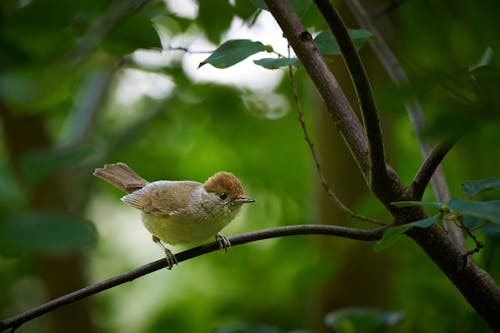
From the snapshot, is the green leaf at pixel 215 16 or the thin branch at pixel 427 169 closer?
the thin branch at pixel 427 169

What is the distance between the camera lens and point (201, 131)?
714 centimetres

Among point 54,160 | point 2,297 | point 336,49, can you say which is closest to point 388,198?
point 336,49

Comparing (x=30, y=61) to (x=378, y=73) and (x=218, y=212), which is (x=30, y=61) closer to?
(x=218, y=212)

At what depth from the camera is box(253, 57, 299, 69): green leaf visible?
6.50ft

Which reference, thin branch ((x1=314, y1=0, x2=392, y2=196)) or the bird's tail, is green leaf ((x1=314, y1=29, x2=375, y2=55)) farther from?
the bird's tail

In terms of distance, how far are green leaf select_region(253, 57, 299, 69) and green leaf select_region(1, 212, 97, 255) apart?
118cm

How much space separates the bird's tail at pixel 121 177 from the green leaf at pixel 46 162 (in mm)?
2276

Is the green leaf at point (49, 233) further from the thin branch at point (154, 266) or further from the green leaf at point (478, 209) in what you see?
the thin branch at point (154, 266)

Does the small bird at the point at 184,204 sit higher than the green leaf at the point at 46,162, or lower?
lower

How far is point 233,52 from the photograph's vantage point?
196 centimetres

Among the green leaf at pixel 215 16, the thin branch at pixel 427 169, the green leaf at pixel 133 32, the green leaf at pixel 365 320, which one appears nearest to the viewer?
the green leaf at pixel 133 32

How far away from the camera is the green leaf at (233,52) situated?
191cm

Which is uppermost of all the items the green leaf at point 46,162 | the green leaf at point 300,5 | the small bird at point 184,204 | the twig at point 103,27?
the twig at point 103,27

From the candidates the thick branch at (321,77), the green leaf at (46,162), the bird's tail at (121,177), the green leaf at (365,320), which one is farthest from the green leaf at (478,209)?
the bird's tail at (121,177)
